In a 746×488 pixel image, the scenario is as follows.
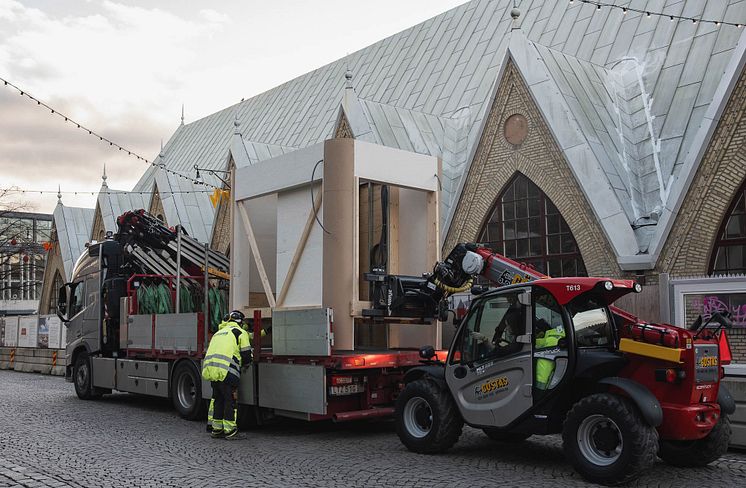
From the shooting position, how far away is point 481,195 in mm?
19625

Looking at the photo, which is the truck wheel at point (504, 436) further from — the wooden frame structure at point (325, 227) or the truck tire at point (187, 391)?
the truck tire at point (187, 391)

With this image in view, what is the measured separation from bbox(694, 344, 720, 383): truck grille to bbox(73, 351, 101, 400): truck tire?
507 inches

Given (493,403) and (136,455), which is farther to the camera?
(136,455)

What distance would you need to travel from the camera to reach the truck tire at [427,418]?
9.07 metres

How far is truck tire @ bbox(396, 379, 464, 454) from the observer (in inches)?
357

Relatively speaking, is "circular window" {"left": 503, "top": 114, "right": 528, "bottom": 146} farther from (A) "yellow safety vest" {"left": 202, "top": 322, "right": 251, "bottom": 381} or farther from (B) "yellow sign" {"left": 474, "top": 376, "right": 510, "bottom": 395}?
(B) "yellow sign" {"left": 474, "top": 376, "right": 510, "bottom": 395}

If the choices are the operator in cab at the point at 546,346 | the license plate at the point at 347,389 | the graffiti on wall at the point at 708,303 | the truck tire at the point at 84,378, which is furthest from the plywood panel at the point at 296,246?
the truck tire at the point at 84,378

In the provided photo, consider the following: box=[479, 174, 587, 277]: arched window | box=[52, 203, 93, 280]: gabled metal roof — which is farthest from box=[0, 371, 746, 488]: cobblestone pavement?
box=[52, 203, 93, 280]: gabled metal roof

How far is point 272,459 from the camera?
9.21m

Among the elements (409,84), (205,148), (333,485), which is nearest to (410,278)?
(333,485)

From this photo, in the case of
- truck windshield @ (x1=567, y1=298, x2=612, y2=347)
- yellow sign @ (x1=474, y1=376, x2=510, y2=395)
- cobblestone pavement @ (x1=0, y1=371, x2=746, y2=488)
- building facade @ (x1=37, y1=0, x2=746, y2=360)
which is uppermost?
building facade @ (x1=37, y1=0, x2=746, y2=360)

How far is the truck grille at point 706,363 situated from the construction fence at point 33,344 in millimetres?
21555

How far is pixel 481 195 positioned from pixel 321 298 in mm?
9328

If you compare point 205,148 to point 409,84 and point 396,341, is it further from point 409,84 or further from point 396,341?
point 396,341
